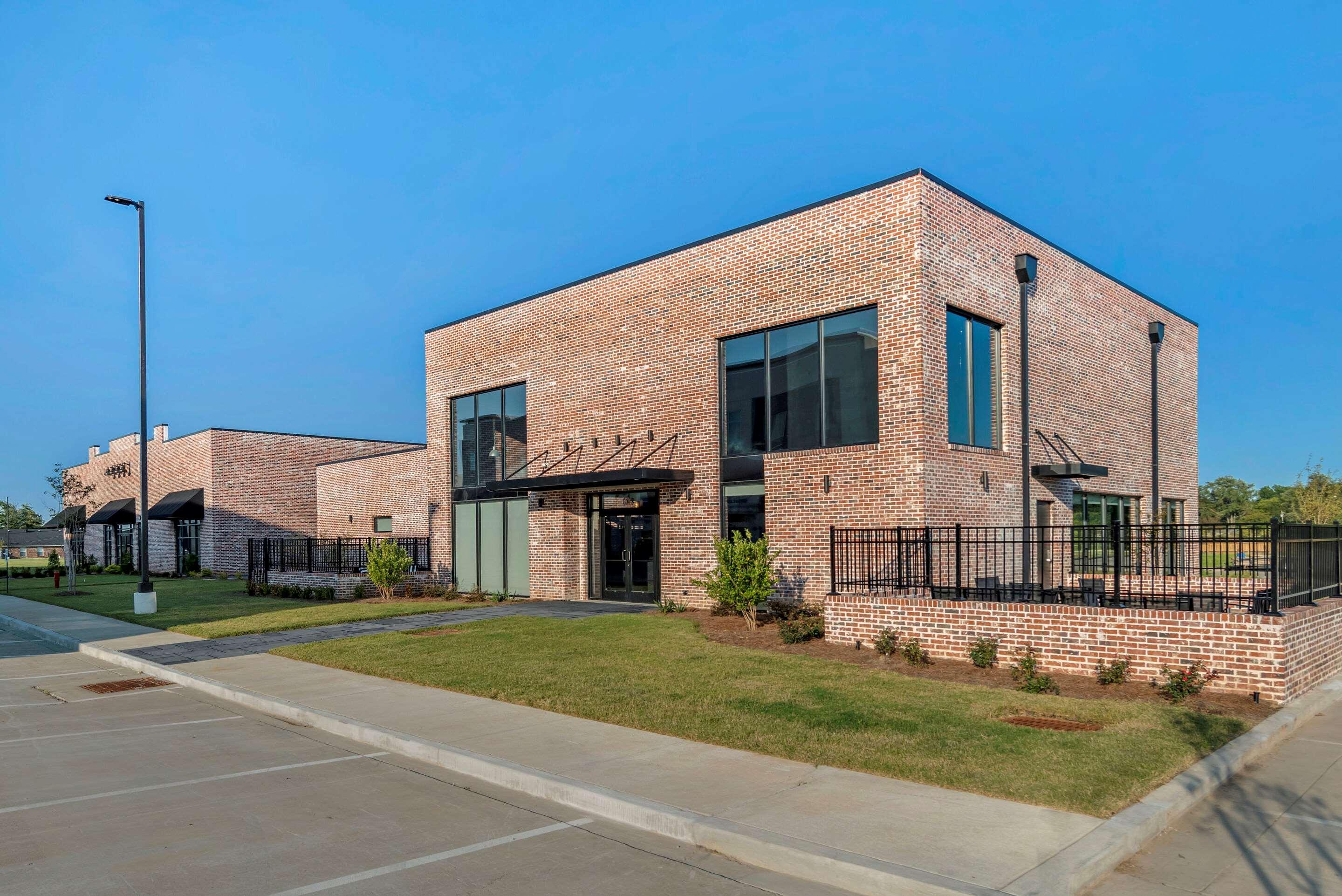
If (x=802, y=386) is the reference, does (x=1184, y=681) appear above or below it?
below

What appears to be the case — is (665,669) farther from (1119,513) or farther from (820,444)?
(1119,513)

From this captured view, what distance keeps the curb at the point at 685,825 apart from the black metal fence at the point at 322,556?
17834mm

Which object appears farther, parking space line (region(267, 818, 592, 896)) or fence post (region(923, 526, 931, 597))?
fence post (region(923, 526, 931, 597))

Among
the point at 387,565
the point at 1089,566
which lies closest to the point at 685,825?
the point at 1089,566

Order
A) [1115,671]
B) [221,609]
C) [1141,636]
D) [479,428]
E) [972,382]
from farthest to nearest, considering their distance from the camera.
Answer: [479,428], [221,609], [972,382], [1141,636], [1115,671]

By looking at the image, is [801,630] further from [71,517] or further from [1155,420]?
[71,517]

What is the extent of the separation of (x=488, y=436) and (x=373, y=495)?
395 inches

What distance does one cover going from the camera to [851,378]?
55.1ft

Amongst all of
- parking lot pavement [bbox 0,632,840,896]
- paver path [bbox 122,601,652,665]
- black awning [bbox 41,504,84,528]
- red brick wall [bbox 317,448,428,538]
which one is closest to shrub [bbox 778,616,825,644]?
paver path [bbox 122,601,652,665]

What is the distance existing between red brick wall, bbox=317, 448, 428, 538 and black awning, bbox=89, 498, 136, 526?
18054 millimetres

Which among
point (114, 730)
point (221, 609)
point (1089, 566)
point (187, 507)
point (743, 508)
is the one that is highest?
point (743, 508)

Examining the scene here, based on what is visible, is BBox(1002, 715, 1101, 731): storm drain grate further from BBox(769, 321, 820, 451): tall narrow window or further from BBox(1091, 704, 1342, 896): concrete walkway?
BBox(769, 321, 820, 451): tall narrow window

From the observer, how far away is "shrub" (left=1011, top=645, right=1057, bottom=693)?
10.1m

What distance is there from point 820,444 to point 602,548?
7.42 meters
